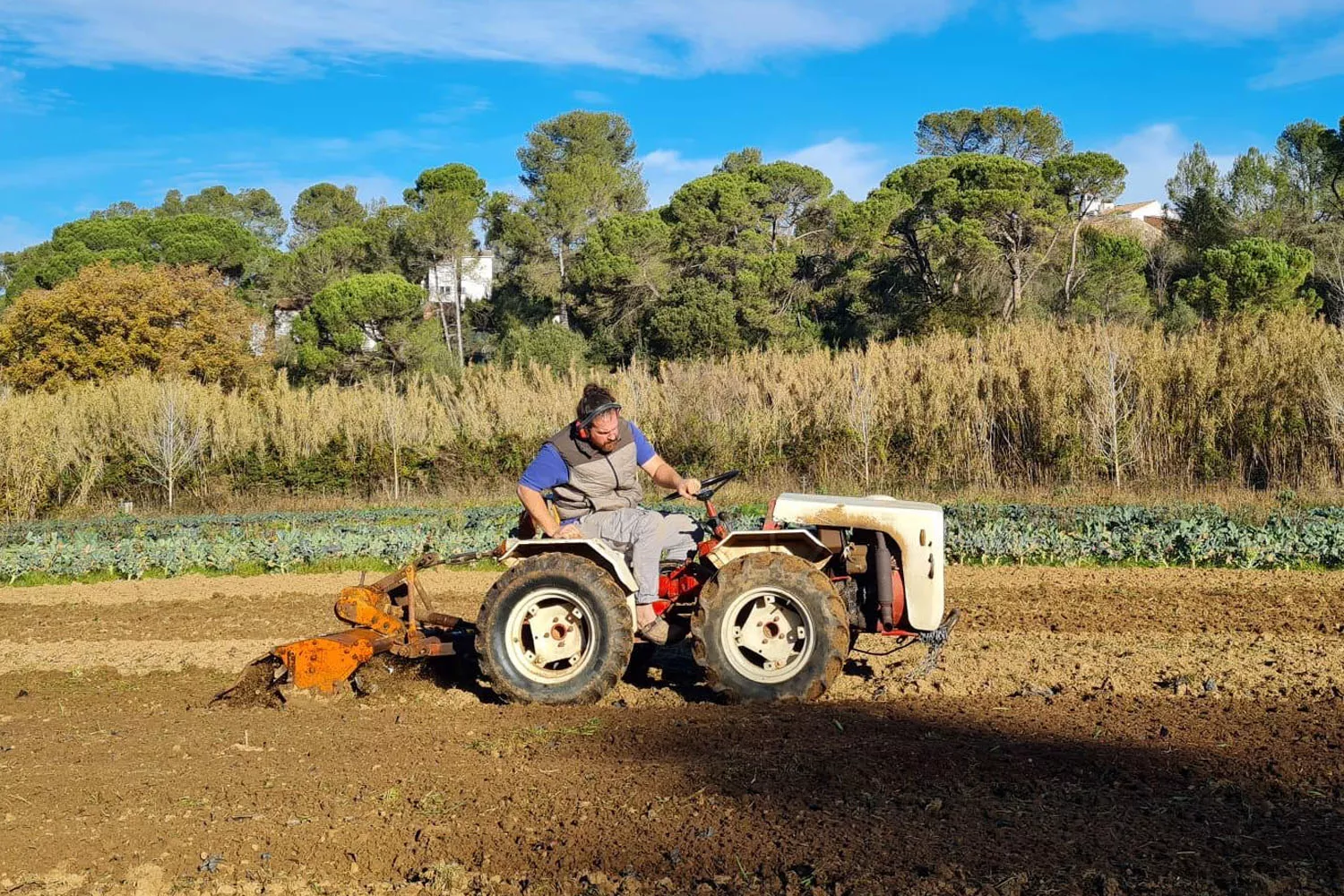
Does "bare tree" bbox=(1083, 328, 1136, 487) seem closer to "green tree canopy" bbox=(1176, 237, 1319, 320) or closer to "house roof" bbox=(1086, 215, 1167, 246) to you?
"green tree canopy" bbox=(1176, 237, 1319, 320)

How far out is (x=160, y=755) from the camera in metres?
6.28

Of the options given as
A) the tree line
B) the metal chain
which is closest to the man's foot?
the metal chain

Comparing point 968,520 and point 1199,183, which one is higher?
point 1199,183

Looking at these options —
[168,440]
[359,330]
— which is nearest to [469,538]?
[168,440]

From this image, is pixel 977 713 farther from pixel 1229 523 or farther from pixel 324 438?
pixel 324 438

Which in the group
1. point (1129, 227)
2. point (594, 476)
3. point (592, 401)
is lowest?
point (594, 476)

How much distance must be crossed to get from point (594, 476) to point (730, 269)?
3490 cm

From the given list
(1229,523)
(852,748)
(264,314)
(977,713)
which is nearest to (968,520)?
(1229,523)

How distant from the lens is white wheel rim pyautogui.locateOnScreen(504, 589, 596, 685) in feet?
22.9

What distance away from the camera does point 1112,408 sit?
1816 centimetres

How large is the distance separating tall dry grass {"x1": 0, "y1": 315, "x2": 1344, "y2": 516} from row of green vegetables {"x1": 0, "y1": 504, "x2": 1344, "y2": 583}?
169 inches

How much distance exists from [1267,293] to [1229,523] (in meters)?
26.7

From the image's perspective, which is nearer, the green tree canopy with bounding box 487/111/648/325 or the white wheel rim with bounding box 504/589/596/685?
the white wheel rim with bounding box 504/589/596/685

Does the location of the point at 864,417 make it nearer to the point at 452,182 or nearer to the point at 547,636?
the point at 547,636
